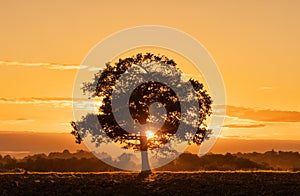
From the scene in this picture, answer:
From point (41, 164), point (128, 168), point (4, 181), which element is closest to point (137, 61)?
point (128, 168)

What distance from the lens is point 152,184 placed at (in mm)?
63000

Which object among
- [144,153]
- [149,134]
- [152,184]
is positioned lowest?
[152,184]

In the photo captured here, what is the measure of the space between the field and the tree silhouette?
34.3 feet

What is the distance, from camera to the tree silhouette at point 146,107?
7994cm

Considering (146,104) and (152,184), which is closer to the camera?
(152,184)

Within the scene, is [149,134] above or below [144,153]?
above

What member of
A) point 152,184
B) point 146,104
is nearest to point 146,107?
point 146,104

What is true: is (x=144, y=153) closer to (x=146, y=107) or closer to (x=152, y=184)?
(x=146, y=107)

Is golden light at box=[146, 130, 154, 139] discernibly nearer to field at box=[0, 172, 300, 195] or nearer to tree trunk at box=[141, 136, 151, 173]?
tree trunk at box=[141, 136, 151, 173]

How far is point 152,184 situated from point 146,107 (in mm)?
17848

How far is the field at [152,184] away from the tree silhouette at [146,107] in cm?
1044

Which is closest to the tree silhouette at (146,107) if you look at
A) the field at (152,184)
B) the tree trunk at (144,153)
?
the tree trunk at (144,153)

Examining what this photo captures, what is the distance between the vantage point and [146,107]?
3135 inches

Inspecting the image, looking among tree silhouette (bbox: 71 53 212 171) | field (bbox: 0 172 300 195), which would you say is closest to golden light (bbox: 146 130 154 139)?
tree silhouette (bbox: 71 53 212 171)
